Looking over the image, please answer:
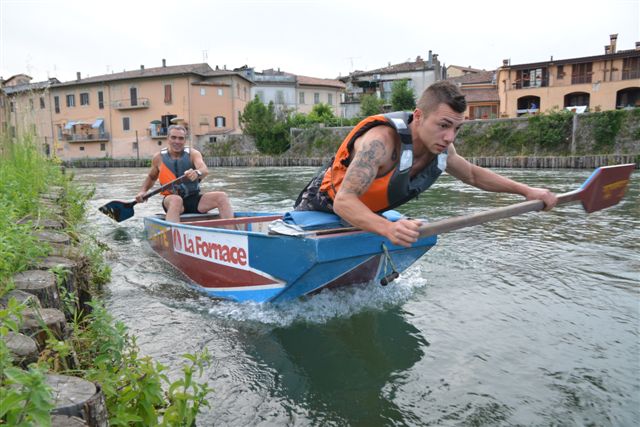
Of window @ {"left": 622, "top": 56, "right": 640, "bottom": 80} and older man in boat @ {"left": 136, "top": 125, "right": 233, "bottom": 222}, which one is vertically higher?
window @ {"left": 622, "top": 56, "right": 640, "bottom": 80}

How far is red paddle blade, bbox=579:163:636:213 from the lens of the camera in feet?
14.0

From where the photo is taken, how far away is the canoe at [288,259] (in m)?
3.81

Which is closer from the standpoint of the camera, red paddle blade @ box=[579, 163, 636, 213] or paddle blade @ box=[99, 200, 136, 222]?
red paddle blade @ box=[579, 163, 636, 213]

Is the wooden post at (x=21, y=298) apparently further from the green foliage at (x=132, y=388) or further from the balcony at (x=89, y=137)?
the balcony at (x=89, y=137)

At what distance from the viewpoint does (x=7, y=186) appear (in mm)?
5078

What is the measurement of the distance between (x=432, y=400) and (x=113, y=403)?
1781mm

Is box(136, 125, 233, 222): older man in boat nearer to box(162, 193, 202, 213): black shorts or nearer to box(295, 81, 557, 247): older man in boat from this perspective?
box(162, 193, 202, 213): black shorts

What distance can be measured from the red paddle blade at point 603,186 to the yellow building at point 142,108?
3988 centimetres

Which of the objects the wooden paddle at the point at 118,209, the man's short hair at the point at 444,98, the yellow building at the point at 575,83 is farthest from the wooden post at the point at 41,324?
the yellow building at the point at 575,83

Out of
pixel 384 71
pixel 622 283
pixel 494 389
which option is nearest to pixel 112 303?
pixel 494 389

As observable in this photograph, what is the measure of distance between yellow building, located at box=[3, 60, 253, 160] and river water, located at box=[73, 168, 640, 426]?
38.8m

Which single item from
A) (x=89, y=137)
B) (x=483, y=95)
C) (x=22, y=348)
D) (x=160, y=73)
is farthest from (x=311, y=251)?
(x=89, y=137)

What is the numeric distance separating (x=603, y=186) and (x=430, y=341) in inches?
81.9

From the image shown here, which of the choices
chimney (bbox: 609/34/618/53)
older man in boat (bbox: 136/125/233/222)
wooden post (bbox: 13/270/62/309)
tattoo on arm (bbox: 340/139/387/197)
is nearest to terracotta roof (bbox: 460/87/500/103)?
chimney (bbox: 609/34/618/53)
